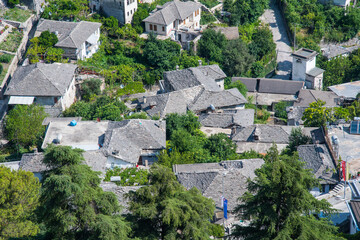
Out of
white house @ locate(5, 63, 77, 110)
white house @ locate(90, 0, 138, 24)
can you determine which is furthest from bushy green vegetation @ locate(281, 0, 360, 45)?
white house @ locate(5, 63, 77, 110)

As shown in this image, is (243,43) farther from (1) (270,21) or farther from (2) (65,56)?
(2) (65,56)

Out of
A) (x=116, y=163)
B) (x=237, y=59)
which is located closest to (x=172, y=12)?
(x=237, y=59)

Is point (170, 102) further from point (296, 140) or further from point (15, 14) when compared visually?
point (15, 14)

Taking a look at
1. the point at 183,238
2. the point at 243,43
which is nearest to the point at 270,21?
the point at 243,43

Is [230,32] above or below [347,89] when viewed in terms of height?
above

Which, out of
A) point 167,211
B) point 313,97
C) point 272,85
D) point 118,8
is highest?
point 167,211

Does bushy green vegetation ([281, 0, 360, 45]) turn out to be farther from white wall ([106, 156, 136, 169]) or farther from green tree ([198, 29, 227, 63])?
white wall ([106, 156, 136, 169])
